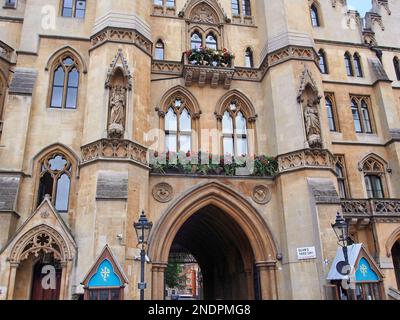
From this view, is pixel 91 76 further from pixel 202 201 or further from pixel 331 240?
pixel 331 240

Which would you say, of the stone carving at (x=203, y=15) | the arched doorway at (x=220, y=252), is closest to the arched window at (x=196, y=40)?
the stone carving at (x=203, y=15)

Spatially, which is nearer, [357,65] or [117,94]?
[117,94]

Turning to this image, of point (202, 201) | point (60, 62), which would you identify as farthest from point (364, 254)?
point (60, 62)

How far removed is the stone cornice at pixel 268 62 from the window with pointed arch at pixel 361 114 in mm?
4561

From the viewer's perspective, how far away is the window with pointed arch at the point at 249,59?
18688 mm

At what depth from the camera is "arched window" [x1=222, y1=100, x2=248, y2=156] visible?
1709 cm

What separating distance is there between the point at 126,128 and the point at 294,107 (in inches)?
274

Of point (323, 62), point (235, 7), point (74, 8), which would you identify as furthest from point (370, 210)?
point (74, 8)

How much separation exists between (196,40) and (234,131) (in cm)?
511

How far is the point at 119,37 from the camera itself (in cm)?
1562

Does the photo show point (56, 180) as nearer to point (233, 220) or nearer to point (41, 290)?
point (41, 290)

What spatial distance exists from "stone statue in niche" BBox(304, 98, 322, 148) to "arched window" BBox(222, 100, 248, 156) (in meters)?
2.92
